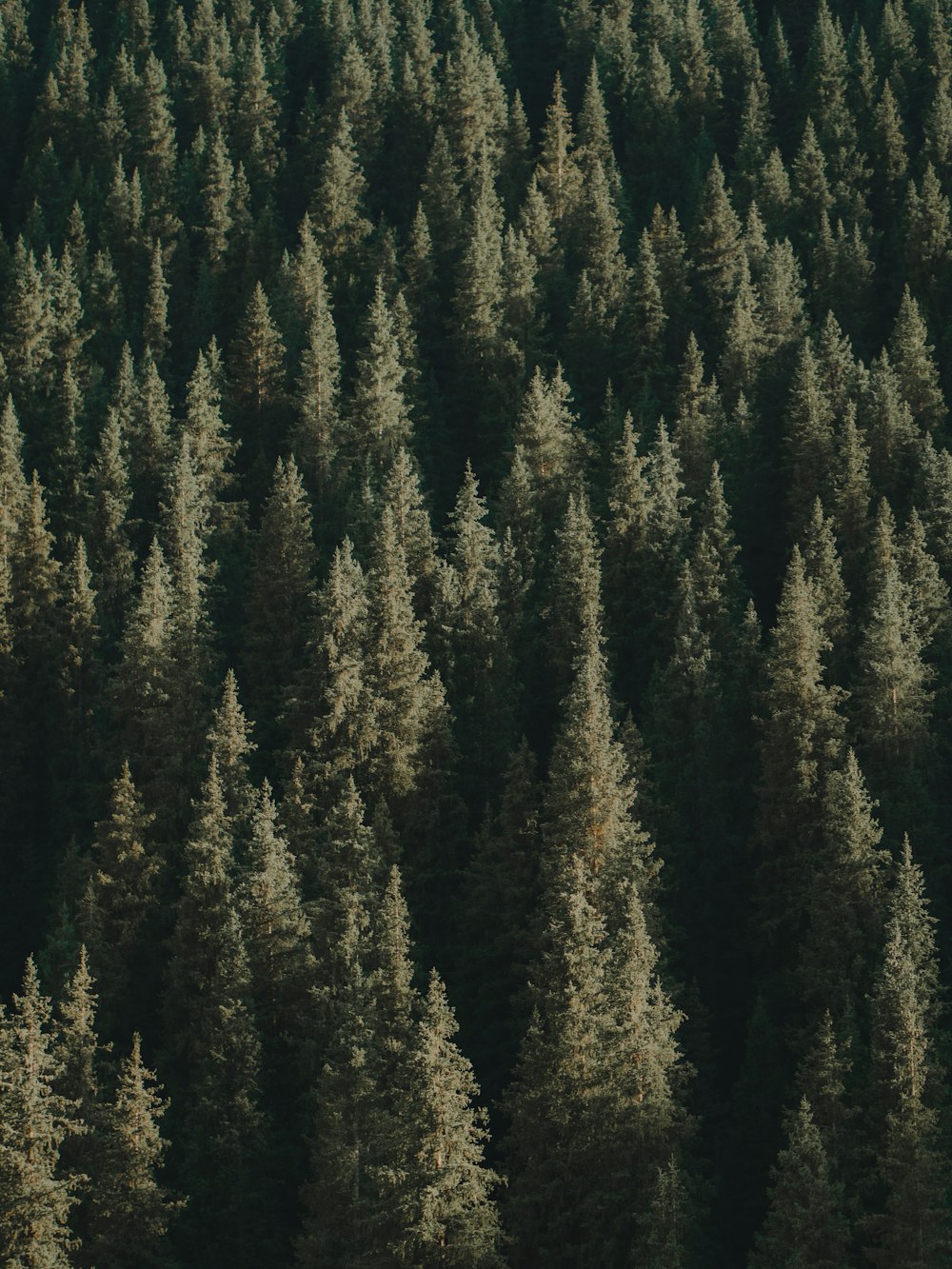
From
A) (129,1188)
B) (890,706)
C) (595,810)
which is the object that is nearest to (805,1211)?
(595,810)

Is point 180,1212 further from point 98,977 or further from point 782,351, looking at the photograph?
point 782,351

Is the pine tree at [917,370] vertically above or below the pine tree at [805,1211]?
above

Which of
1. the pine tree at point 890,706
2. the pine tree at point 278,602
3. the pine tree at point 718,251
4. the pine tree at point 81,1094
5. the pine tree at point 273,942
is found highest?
the pine tree at point 718,251

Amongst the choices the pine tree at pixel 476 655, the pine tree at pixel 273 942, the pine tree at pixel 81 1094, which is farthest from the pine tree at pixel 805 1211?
the pine tree at pixel 476 655

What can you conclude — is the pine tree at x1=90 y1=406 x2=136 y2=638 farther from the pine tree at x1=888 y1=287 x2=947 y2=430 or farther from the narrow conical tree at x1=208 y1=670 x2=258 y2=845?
the pine tree at x1=888 y1=287 x2=947 y2=430

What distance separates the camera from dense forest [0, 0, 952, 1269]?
48.0m

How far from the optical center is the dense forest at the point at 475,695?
157ft

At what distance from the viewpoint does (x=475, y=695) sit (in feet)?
224

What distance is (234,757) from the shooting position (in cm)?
5922

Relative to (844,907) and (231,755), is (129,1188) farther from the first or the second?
(844,907)

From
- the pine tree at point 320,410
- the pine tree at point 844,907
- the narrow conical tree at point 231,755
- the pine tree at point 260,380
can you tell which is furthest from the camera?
the pine tree at point 260,380

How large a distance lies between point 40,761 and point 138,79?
7037cm

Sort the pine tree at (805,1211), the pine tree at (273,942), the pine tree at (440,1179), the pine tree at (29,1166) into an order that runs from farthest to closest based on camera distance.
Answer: the pine tree at (273,942)
the pine tree at (805,1211)
the pine tree at (440,1179)
the pine tree at (29,1166)

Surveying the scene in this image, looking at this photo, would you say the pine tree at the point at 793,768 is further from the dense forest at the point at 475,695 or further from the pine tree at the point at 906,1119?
the pine tree at the point at 906,1119
